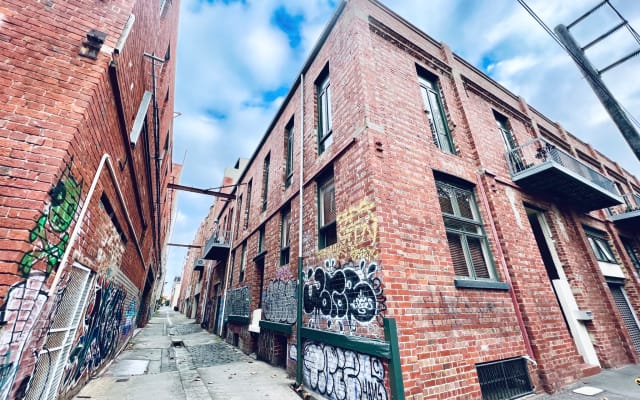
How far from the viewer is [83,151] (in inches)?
109

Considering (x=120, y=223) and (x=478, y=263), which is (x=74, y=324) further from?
(x=478, y=263)

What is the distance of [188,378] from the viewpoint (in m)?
5.44

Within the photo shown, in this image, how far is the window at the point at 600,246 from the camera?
8218mm

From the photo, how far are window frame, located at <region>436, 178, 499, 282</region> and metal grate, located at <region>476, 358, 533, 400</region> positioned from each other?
4.51 ft

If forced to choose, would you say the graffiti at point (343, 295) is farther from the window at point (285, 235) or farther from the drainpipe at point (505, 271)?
the drainpipe at point (505, 271)

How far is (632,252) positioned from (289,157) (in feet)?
46.3

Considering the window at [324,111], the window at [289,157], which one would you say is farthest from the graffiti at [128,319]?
the window at [324,111]

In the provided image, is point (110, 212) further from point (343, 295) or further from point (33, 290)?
point (343, 295)

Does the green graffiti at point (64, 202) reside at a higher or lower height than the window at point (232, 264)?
lower

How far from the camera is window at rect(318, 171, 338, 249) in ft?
18.0

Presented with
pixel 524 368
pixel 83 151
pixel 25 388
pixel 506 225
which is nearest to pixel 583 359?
pixel 524 368

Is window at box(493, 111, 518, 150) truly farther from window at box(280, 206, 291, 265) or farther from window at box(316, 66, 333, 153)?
window at box(280, 206, 291, 265)

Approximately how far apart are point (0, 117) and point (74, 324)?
9.89 feet

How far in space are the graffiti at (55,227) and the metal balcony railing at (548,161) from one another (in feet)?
28.6
